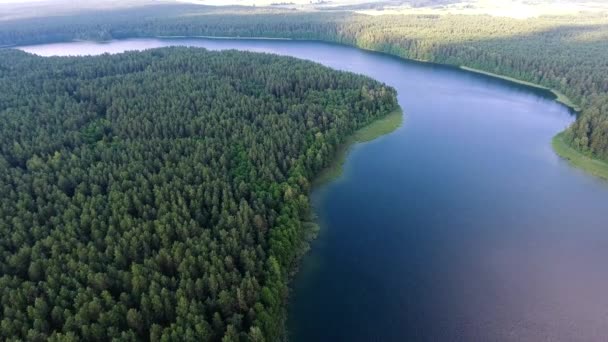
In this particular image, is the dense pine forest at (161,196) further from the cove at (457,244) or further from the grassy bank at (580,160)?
the grassy bank at (580,160)

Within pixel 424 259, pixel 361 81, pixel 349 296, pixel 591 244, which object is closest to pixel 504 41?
pixel 361 81

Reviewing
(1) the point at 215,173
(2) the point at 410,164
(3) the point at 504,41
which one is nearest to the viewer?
(1) the point at 215,173

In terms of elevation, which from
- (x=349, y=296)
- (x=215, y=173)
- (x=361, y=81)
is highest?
(x=361, y=81)

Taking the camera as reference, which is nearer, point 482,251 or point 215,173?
point 482,251

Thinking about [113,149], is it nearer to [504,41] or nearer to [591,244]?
[591,244]

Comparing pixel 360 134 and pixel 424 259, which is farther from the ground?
pixel 360 134

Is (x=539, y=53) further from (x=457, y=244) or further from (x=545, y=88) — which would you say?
(x=457, y=244)

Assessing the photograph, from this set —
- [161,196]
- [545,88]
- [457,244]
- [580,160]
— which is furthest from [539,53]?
[161,196]

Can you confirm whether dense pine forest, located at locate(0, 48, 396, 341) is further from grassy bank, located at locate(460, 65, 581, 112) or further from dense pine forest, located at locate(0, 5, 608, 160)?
grassy bank, located at locate(460, 65, 581, 112)

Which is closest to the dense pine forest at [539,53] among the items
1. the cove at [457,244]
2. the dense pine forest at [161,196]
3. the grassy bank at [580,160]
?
the grassy bank at [580,160]
